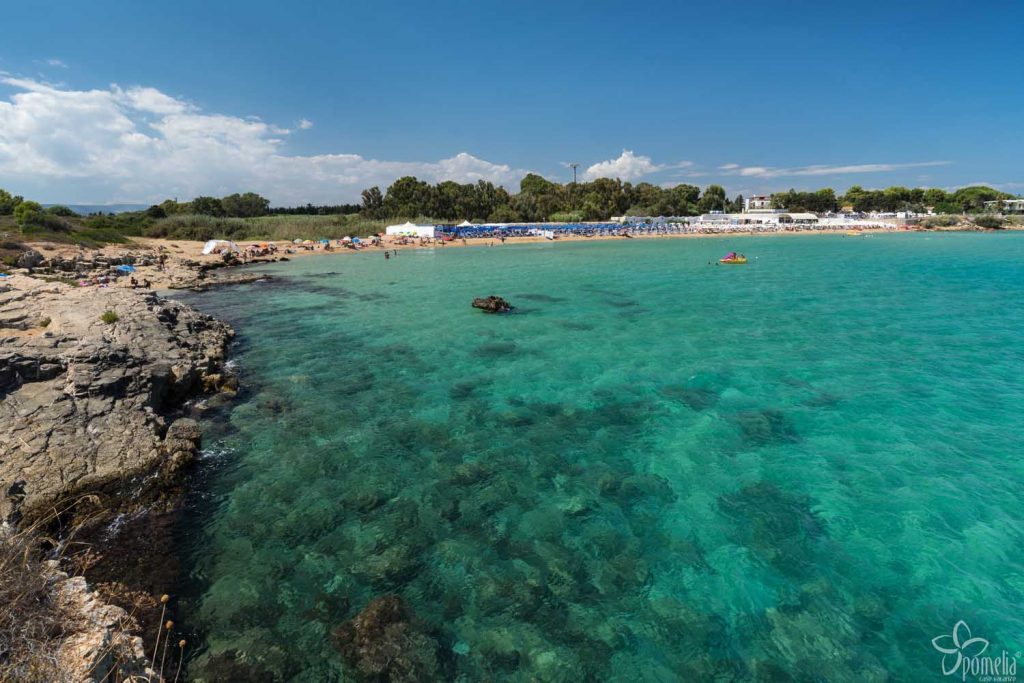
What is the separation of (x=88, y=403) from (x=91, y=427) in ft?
3.07

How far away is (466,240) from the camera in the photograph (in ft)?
282

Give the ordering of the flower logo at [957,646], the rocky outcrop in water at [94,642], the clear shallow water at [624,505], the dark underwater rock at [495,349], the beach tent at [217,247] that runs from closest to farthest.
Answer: the rocky outcrop in water at [94,642] → the flower logo at [957,646] → the clear shallow water at [624,505] → the dark underwater rock at [495,349] → the beach tent at [217,247]

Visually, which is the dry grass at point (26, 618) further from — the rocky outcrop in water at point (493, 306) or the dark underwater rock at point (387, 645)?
the rocky outcrop in water at point (493, 306)

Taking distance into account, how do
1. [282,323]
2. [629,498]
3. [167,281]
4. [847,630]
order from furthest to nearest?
1. [167,281]
2. [282,323]
3. [629,498]
4. [847,630]

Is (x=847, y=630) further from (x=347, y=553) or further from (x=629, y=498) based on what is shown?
(x=347, y=553)

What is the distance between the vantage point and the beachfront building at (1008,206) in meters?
131

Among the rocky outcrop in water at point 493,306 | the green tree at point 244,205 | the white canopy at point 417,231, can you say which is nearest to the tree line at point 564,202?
the green tree at point 244,205

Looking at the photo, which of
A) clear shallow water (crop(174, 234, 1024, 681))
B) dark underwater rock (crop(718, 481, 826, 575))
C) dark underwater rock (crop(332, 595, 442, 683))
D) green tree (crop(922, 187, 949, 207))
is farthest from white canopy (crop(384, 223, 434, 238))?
green tree (crop(922, 187, 949, 207))

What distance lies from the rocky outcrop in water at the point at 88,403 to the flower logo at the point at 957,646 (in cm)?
1210

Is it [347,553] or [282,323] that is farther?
[282,323]

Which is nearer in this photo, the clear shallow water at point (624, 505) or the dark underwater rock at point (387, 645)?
the dark underwater rock at point (387, 645)

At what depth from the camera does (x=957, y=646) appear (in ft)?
18.9

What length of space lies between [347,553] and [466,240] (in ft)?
269

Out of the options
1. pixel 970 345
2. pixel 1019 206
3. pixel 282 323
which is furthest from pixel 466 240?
pixel 1019 206
